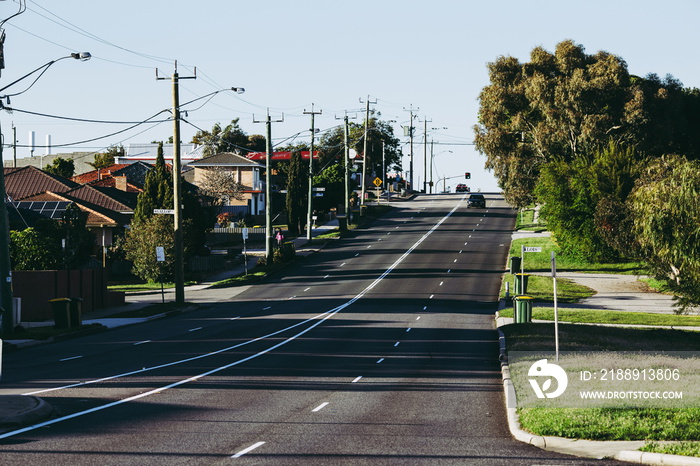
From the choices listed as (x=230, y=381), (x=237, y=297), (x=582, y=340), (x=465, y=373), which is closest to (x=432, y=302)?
(x=237, y=297)

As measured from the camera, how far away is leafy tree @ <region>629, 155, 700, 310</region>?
3372cm

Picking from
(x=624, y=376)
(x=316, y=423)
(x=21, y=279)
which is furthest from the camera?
(x=21, y=279)

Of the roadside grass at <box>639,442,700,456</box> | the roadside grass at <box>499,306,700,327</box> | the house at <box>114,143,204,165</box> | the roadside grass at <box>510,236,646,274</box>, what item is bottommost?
the roadside grass at <box>499,306,700,327</box>

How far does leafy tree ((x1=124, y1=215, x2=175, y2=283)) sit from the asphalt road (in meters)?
8.12

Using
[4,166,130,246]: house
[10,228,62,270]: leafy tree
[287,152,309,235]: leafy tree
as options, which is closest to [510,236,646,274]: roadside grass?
[287,152,309,235]: leafy tree

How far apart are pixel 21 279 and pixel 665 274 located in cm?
2698

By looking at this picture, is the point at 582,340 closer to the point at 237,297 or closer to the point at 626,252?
the point at 237,297

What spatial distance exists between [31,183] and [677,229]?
57.4 metres

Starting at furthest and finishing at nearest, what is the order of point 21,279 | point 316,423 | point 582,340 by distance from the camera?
point 21,279 < point 582,340 < point 316,423

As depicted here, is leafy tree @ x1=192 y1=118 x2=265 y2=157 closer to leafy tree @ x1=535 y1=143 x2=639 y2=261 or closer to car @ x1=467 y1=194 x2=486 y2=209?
car @ x1=467 y1=194 x2=486 y2=209

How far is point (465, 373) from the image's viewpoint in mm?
22547

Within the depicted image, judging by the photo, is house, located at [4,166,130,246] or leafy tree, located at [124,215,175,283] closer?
leafy tree, located at [124,215,175,283]

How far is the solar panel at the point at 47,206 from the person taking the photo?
61.2 metres

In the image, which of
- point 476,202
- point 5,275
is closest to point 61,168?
point 476,202
